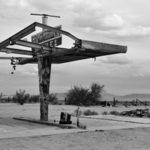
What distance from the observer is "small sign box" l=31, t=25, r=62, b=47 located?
20078 mm

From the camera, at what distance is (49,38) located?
20.9m

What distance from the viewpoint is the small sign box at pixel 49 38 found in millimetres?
20078

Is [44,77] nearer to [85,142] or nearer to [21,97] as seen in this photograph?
[85,142]

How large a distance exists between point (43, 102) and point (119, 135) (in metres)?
6.58

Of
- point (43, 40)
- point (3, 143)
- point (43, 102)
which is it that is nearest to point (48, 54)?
point (43, 40)

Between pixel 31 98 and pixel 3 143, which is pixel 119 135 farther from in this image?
pixel 31 98

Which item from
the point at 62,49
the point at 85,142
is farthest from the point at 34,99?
the point at 85,142

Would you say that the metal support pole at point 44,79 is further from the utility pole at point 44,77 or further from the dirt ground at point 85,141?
the dirt ground at point 85,141

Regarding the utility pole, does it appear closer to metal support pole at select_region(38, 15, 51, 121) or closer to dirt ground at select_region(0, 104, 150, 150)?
metal support pole at select_region(38, 15, 51, 121)

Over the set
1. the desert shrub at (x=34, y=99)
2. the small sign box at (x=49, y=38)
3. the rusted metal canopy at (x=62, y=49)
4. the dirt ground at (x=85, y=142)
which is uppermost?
the small sign box at (x=49, y=38)

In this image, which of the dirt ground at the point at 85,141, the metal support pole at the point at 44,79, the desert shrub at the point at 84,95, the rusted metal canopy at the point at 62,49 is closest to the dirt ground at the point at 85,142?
the dirt ground at the point at 85,141

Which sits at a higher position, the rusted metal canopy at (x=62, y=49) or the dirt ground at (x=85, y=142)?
the rusted metal canopy at (x=62, y=49)

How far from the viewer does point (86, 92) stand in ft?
187

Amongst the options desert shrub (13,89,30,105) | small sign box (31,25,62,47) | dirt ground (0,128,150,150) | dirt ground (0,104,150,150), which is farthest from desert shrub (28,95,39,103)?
dirt ground (0,128,150,150)
